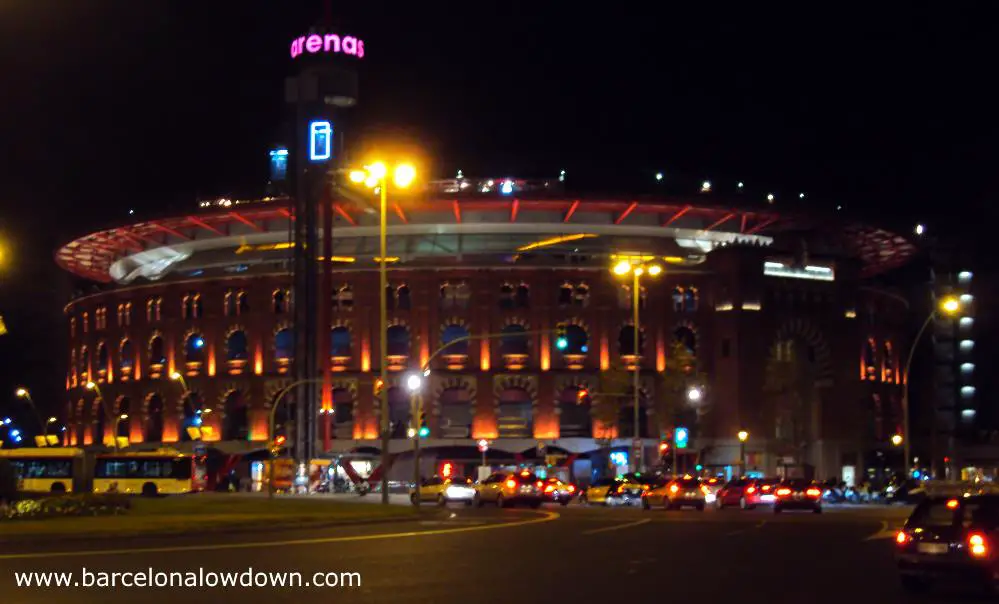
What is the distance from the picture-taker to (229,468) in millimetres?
93688

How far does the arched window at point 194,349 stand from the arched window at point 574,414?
1143 inches

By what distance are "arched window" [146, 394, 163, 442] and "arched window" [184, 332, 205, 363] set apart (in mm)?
4608

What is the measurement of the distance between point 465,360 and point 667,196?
19920 mm

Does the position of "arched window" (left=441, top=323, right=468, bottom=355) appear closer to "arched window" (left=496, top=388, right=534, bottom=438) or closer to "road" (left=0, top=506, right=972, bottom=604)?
"arched window" (left=496, top=388, right=534, bottom=438)

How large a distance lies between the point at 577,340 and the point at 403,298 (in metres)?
13.7

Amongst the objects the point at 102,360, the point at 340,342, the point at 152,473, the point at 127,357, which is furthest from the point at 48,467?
the point at 102,360

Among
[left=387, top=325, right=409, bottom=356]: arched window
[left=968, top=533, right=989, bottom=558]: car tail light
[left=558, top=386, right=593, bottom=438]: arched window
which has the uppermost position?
[left=387, top=325, right=409, bottom=356]: arched window

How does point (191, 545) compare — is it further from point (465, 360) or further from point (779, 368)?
point (779, 368)

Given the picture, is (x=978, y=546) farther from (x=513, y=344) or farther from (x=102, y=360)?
(x=102, y=360)

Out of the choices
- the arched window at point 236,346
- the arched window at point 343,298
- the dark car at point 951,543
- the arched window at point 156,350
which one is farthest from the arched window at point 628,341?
the dark car at point 951,543

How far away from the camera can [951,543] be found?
1978 centimetres

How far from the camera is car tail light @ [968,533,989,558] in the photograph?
1945 centimetres

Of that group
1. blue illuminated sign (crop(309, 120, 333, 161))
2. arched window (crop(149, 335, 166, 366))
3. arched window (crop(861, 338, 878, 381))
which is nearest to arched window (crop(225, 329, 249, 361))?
arched window (crop(149, 335, 166, 366))

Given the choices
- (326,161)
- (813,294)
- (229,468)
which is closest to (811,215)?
(813,294)
